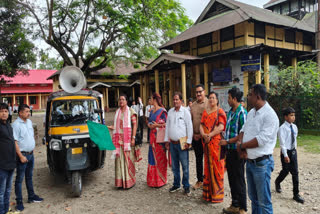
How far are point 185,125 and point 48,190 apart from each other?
3315 millimetres

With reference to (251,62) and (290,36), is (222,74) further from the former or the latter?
(290,36)

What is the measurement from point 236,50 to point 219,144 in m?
9.57

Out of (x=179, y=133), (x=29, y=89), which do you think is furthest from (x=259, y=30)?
(x=29, y=89)

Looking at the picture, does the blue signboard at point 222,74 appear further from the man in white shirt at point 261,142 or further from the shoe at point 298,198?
the man in white shirt at point 261,142

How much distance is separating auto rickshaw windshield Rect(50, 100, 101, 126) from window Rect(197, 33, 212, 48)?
11.9 m

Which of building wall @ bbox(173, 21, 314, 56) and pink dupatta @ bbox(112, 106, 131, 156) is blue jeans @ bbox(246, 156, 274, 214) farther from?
building wall @ bbox(173, 21, 314, 56)

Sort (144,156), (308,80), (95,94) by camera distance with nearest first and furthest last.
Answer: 1. (95,94)
2. (144,156)
3. (308,80)

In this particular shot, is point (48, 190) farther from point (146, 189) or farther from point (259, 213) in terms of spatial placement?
point (259, 213)

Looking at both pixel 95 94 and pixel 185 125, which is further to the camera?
pixel 95 94

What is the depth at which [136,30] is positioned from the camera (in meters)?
13.6

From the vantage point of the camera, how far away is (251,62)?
12.0 metres

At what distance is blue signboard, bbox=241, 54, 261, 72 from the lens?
11670 millimetres

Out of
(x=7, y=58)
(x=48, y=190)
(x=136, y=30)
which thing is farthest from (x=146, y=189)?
(x=7, y=58)

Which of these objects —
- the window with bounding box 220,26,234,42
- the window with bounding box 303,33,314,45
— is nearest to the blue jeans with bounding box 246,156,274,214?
the window with bounding box 220,26,234,42
